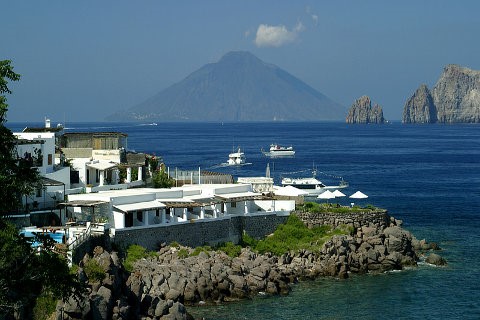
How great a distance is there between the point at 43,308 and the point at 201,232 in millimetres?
17054

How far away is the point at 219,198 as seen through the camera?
4559 cm

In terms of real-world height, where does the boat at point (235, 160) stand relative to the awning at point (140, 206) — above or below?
below

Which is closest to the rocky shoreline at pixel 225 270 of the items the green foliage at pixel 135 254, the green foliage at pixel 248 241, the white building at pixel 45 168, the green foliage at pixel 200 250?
the green foliage at pixel 200 250

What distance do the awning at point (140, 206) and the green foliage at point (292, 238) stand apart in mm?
5780

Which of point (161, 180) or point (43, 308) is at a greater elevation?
point (161, 180)

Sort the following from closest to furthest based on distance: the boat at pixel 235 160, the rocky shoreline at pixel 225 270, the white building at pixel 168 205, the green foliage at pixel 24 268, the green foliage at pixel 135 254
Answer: the green foliage at pixel 24 268
the rocky shoreline at pixel 225 270
the green foliage at pixel 135 254
the white building at pixel 168 205
the boat at pixel 235 160

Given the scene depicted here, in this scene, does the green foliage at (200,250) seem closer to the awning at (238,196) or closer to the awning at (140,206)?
the awning at (140,206)

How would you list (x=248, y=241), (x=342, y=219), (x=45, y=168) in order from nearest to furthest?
(x=45, y=168), (x=248, y=241), (x=342, y=219)

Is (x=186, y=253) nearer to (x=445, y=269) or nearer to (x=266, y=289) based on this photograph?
(x=266, y=289)

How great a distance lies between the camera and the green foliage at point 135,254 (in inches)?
1487

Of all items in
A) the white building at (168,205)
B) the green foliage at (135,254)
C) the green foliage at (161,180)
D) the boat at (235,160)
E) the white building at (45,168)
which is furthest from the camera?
the boat at (235,160)

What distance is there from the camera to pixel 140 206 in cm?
4062

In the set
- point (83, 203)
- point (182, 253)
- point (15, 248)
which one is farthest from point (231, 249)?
point (15, 248)

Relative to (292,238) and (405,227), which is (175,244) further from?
(405,227)
